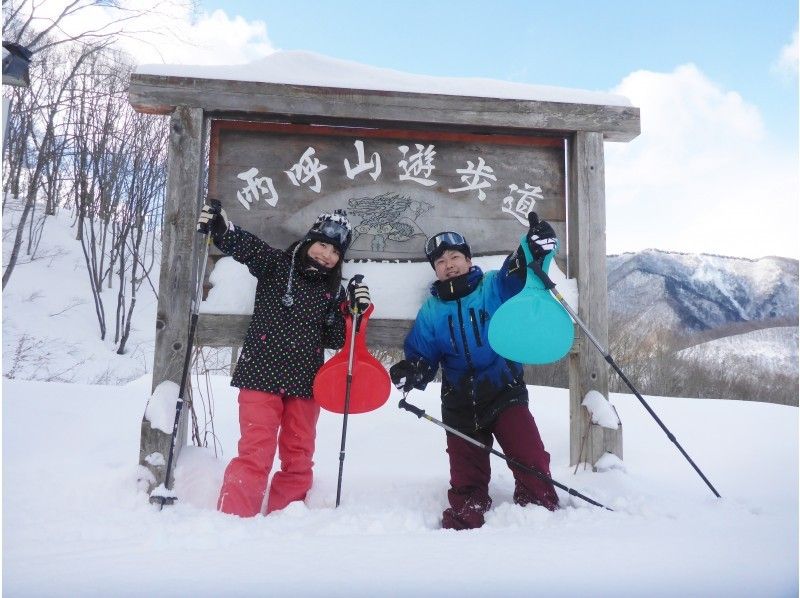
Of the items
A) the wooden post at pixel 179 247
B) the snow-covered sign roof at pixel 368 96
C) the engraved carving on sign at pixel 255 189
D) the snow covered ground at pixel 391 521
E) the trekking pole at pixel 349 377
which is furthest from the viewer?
the engraved carving on sign at pixel 255 189

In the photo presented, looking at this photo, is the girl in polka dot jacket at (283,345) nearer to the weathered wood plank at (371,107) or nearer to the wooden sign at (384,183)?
the wooden sign at (384,183)

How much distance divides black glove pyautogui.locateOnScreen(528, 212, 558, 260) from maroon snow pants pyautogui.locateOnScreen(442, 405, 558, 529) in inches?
34.9

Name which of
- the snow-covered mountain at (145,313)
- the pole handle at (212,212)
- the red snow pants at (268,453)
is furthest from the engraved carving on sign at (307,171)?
the snow-covered mountain at (145,313)

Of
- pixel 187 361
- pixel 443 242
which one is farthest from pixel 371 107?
pixel 187 361

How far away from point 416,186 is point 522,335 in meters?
1.28

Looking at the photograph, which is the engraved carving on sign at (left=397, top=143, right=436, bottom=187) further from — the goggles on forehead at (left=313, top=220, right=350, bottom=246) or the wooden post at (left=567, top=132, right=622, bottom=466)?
the wooden post at (left=567, top=132, right=622, bottom=466)

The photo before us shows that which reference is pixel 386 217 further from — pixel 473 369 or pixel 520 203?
pixel 473 369

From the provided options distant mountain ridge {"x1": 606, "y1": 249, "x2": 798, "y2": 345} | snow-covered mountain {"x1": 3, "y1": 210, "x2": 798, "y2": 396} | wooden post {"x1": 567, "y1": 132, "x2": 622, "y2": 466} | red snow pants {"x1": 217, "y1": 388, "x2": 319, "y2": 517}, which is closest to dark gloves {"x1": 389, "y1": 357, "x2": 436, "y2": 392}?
red snow pants {"x1": 217, "y1": 388, "x2": 319, "y2": 517}

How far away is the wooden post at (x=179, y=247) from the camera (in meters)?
3.17

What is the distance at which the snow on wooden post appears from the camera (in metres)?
3.29

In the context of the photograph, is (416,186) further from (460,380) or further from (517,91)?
(460,380)

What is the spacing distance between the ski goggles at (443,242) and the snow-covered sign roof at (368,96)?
79 centimetres

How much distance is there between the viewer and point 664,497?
2703 millimetres

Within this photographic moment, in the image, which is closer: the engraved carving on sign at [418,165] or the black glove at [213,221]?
the black glove at [213,221]
